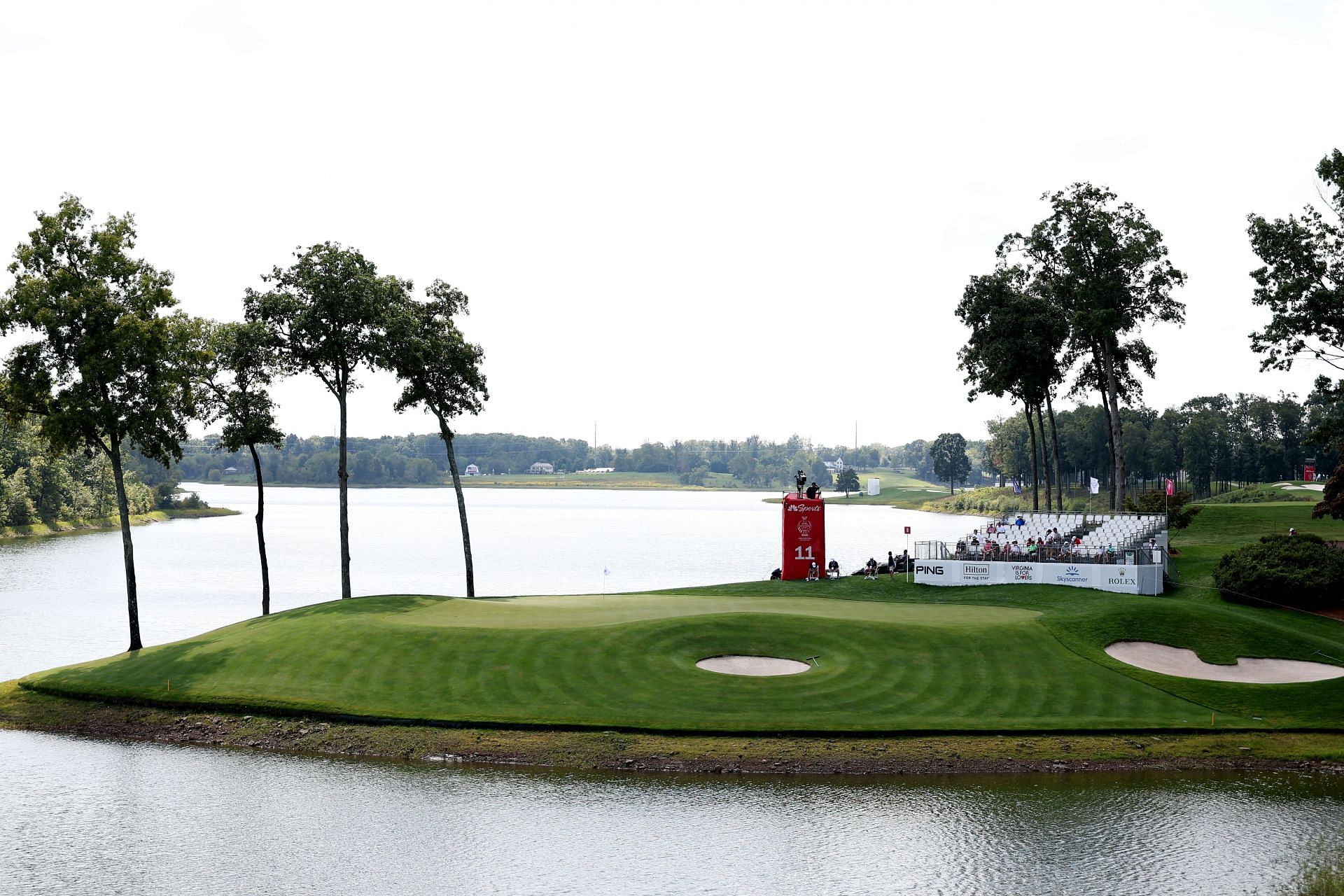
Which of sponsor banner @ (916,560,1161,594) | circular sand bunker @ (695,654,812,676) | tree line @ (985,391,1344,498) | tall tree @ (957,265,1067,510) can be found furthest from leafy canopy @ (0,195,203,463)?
tree line @ (985,391,1344,498)

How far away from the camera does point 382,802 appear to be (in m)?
27.6

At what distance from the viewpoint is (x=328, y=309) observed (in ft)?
170

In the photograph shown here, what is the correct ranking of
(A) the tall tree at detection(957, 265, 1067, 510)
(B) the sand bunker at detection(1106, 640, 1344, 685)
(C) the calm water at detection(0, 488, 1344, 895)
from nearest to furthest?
(C) the calm water at detection(0, 488, 1344, 895)
(B) the sand bunker at detection(1106, 640, 1344, 685)
(A) the tall tree at detection(957, 265, 1067, 510)

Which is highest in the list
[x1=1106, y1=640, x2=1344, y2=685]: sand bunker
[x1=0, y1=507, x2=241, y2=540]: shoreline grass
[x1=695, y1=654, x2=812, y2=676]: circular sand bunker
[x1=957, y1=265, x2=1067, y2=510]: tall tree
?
[x1=957, y1=265, x2=1067, y2=510]: tall tree

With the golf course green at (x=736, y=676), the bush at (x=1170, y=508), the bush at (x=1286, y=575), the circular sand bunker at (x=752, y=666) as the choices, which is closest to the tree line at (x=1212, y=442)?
the bush at (x=1170, y=508)

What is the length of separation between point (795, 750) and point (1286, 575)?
30678 millimetres

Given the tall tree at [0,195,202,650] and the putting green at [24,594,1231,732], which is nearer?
the putting green at [24,594,1231,732]

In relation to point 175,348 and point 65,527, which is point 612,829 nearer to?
point 175,348

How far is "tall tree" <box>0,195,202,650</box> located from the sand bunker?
135 ft

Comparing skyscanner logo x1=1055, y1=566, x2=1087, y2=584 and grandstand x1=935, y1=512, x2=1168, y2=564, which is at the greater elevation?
grandstand x1=935, y1=512, x2=1168, y2=564

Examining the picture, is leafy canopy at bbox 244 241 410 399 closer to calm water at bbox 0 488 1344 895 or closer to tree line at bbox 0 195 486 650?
tree line at bbox 0 195 486 650

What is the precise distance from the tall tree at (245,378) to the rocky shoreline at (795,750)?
21792 millimetres

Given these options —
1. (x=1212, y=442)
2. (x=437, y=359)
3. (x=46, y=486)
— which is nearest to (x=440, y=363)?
(x=437, y=359)

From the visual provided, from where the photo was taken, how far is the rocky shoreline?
3044 cm
